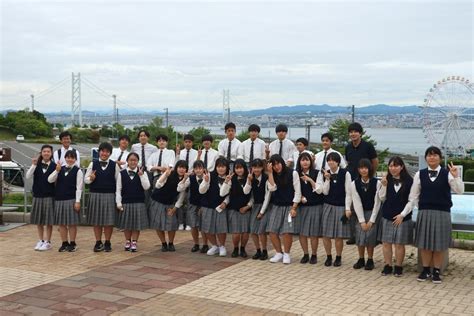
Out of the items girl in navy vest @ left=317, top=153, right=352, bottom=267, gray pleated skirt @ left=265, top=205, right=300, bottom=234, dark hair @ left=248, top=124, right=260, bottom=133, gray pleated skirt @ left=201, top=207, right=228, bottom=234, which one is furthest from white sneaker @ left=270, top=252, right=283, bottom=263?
dark hair @ left=248, top=124, right=260, bottom=133

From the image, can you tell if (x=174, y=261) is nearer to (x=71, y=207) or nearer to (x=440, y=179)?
(x=71, y=207)

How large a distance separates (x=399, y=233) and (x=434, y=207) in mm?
507

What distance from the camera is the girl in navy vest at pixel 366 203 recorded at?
21.4ft

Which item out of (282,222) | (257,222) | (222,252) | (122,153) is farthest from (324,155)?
(122,153)

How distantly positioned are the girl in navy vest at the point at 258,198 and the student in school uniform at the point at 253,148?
3.33ft

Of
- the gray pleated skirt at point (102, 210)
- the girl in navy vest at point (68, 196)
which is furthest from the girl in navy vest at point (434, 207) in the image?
the girl in navy vest at point (68, 196)

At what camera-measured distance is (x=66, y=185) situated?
7605 mm

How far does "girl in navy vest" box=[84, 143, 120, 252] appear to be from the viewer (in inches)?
299

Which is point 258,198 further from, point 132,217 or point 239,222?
point 132,217

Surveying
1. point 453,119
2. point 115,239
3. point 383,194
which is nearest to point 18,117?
point 453,119

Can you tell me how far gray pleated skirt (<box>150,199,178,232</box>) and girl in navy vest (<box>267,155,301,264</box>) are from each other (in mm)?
1461

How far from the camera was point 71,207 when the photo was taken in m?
7.60

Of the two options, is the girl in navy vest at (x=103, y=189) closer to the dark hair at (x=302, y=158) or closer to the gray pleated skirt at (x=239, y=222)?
the gray pleated skirt at (x=239, y=222)

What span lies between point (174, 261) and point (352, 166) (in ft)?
9.17
